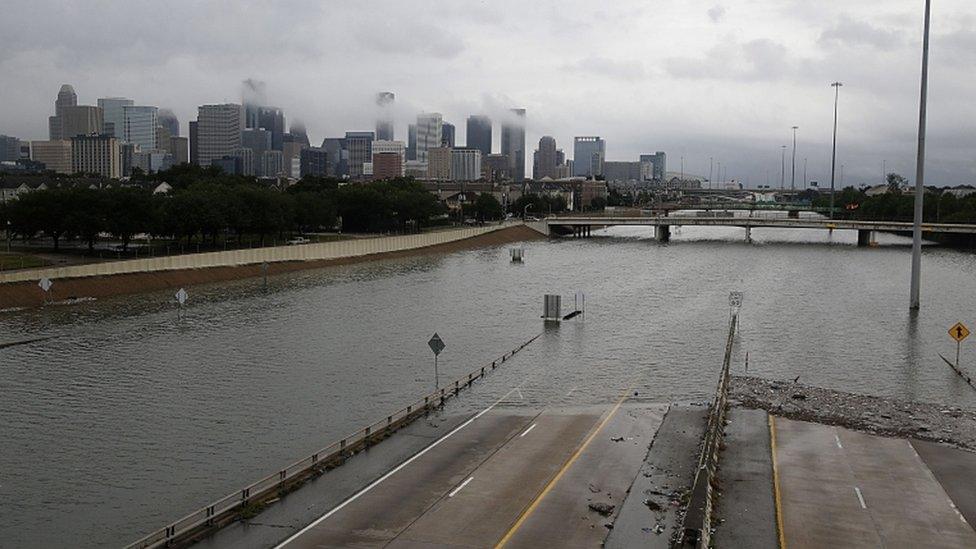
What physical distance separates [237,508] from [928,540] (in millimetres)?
12444

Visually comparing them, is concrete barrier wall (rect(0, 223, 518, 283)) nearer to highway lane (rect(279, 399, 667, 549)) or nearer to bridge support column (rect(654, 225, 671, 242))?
bridge support column (rect(654, 225, 671, 242))

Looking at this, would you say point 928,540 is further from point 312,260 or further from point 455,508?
point 312,260

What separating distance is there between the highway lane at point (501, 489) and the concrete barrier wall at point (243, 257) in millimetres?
37308

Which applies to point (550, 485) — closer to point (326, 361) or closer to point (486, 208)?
point (326, 361)

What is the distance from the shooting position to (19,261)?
5988cm

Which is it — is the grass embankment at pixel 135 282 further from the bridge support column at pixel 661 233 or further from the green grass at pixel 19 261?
the bridge support column at pixel 661 233

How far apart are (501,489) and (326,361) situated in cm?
1919

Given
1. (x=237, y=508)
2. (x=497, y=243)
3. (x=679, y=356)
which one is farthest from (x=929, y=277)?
(x=237, y=508)

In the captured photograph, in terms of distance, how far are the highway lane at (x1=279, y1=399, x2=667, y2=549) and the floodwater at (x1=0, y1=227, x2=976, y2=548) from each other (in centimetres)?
393

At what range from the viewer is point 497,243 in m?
117

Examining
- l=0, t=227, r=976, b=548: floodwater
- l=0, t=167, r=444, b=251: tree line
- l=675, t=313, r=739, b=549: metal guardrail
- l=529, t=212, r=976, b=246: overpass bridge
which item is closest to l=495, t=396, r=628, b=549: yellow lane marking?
l=675, t=313, r=739, b=549: metal guardrail

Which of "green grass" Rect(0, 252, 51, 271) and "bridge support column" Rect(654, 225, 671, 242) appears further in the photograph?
"bridge support column" Rect(654, 225, 671, 242)

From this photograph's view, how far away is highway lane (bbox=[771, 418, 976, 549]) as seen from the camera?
54.5 feet

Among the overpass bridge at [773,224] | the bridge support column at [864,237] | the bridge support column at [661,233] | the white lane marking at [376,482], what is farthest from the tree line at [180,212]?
the bridge support column at [864,237]
